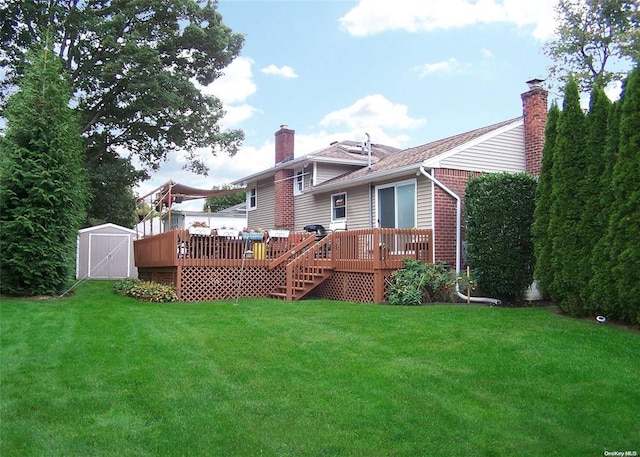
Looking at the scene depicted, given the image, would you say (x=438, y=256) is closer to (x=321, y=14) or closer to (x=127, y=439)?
(x=321, y=14)

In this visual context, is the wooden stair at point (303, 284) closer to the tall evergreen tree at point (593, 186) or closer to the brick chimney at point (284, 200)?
the tall evergreen tree at point (593, 186)

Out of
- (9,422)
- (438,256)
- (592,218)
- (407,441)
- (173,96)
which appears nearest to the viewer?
(407,441)

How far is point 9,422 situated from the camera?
4195 mm

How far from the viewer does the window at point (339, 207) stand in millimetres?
16016

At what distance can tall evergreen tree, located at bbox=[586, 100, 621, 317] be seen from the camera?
795cm

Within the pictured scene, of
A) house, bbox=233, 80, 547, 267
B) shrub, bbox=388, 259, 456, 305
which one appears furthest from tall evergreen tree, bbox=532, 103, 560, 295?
house, bbox=233, 80, 547, 267

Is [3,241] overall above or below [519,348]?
above

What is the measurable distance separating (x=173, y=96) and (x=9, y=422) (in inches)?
710

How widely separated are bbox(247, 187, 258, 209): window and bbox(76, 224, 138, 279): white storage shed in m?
4.84

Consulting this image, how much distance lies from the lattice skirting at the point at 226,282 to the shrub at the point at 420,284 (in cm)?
334

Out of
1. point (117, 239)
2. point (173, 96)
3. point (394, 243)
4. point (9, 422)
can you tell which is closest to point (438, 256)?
point (394, 243)

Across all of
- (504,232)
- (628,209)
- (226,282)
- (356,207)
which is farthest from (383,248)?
(628,209)

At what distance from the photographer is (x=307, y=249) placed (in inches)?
527

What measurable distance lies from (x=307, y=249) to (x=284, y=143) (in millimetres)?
8530
